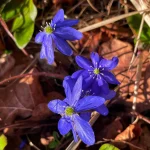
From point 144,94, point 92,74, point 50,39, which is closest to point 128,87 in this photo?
point 144,94

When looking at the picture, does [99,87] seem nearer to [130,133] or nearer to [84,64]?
[84,64]

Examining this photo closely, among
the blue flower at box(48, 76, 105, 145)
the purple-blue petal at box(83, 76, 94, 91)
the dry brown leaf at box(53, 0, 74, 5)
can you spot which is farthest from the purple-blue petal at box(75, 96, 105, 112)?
the dry brown leaf at box(53, 0, 74, 5)

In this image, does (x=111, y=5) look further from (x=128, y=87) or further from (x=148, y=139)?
(x=148, y=139)

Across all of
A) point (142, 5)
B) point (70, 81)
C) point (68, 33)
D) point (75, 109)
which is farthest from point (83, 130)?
point (142, 5)

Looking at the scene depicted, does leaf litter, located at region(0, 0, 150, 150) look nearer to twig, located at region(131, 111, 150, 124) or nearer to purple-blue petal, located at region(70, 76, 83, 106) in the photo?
twig, located at region(131, 111, 150, 124)

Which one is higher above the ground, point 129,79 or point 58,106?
point 58,106

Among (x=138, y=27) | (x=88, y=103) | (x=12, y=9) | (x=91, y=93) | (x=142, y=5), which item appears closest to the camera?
(x=88, y=103)
